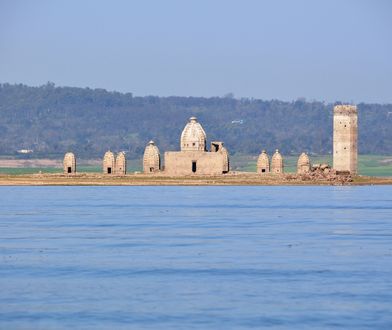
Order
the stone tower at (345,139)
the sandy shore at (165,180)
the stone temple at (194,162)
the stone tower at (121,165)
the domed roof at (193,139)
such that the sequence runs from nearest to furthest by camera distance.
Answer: the sandy shore at (165,180), the stone temple at (194,162), the domed roof at (193,139), the stone tower at (121,165), the stone tower at (345,139)

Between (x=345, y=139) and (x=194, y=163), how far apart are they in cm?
1353

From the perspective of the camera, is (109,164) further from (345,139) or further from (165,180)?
(345,139)

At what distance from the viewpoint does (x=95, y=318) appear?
105 feet

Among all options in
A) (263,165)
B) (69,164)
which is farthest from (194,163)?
(69,164)

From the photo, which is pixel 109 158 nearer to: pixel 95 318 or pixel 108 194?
A: pixel 108 194

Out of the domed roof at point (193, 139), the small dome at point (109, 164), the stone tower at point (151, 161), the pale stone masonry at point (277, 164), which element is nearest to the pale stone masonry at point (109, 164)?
the small dome at point (109, 164)

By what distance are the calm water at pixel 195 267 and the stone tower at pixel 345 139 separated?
43.2 meters

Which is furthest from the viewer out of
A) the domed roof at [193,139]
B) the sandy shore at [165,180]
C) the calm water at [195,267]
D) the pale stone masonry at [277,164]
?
the pale stone masonry at [277,164]

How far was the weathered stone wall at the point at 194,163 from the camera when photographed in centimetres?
10756

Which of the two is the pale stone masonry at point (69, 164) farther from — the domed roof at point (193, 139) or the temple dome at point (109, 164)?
the domed roof at point (193, 139)

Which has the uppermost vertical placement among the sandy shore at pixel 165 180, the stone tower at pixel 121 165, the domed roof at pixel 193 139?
the domed roof at pixel 193 139

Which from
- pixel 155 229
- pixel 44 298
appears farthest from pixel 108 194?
pixel 44 298

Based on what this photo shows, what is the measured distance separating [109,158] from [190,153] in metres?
8.79

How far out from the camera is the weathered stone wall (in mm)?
107562
